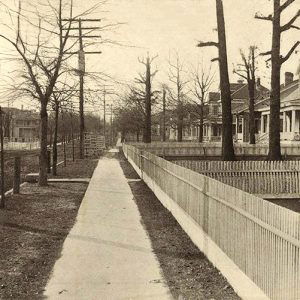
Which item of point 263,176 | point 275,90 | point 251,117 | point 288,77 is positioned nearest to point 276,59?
point 275,90

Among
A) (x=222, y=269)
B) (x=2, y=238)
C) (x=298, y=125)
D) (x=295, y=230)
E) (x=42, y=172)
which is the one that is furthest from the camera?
(x=298, y=125)

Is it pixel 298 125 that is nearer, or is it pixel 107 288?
pixel 107 288

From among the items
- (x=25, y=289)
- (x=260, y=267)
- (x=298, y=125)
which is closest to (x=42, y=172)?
(x=25, y=289)

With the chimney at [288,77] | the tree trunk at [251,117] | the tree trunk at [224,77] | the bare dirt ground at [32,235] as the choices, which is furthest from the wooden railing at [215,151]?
the chimney at [288,77]

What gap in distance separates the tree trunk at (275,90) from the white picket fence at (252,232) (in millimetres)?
12671

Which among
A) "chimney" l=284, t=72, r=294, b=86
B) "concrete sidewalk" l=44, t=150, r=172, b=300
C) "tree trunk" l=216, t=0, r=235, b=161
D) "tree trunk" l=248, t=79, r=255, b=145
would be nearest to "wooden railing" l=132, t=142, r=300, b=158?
"tree trunk" l=248, t=79, r=255, b=145

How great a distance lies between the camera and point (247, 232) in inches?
213

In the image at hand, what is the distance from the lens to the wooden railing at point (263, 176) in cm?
1390

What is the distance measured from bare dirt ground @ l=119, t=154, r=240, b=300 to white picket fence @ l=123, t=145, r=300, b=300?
0.31 meters

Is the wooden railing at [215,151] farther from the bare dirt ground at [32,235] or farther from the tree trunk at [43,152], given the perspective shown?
the bare dirt ground at [32,235]

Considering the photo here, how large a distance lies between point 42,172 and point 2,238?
26.8 ft

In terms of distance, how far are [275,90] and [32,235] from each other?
47.4 ft

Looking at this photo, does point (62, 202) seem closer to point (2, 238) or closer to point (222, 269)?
point (2, 238)

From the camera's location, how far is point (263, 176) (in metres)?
14.0
